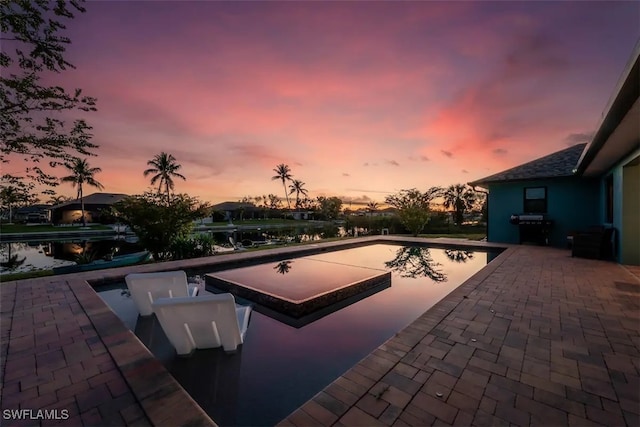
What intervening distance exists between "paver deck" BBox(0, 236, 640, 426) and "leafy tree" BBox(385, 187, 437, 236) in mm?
11528

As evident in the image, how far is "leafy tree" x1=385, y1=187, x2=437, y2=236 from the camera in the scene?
52.5ft

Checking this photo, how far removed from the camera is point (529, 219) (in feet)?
37.5

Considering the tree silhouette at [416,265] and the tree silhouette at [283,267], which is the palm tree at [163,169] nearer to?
the tree silhouette at [283,267]

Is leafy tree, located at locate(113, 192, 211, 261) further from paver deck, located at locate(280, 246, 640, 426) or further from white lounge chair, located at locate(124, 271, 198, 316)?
paver deck, located at locate(280, 246, 640, 426)

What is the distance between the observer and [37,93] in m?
4.89

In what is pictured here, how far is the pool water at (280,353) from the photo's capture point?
8.07 feet

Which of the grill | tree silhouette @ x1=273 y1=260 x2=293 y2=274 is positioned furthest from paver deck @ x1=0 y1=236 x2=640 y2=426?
the grill

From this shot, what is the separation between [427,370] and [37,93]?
749 cm

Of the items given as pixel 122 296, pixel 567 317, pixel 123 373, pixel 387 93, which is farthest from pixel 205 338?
pixel 387 93

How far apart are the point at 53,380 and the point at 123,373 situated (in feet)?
1.93

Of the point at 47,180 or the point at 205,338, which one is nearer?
the point at 205,338

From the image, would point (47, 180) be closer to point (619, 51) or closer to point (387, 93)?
point (387, 93)

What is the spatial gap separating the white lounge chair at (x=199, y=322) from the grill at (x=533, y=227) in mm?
12738

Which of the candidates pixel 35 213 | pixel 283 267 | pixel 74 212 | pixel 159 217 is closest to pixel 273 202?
pixel 74 212
